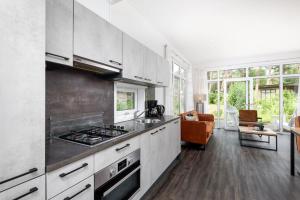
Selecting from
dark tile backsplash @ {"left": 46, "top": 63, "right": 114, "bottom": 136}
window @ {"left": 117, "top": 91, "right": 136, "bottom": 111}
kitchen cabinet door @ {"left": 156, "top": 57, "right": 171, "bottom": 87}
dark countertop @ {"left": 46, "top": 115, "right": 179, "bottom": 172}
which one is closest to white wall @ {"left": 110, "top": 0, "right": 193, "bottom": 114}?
kitchen cabinet door @ {"left": 156, "top": 57, "right": 171, "bottom": 87}

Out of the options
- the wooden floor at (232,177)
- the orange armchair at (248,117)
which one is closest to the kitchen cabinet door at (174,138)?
the wooden floor at (232,177)

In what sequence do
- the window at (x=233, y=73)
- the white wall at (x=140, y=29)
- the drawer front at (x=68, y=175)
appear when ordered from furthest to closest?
the window at (x=233, y=73), the white wall at (x=140, y=29), the drawer front at (x=68, y=175)

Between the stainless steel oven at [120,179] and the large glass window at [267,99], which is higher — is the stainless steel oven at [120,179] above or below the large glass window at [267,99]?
below

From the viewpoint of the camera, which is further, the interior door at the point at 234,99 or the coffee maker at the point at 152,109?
the interior door at the point at 234,99

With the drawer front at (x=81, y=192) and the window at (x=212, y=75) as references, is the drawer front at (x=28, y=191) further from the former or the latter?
the window at (x=212, y=75)

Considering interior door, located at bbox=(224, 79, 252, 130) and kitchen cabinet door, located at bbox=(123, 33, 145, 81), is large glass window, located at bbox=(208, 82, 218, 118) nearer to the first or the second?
interior door, located at bbox=(224, 79, 252, 130)

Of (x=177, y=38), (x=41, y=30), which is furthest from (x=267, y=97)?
(x=41, y=30)

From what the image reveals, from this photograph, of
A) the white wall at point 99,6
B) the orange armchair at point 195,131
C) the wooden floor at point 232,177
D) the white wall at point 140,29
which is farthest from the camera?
the orange armchair at point 195,131

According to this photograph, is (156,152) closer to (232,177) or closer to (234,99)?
(232,177)

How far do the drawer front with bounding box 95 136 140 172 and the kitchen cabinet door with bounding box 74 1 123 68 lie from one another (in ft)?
2.81

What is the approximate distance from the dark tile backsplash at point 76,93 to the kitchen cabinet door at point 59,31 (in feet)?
→ 0.66

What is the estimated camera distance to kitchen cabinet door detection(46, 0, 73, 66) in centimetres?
115

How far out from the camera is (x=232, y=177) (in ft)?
8.21

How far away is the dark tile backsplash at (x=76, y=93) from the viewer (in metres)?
1.48
